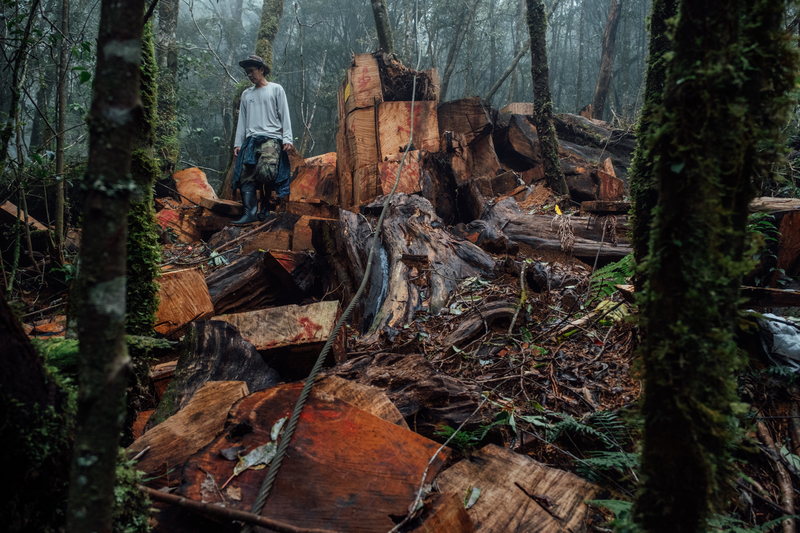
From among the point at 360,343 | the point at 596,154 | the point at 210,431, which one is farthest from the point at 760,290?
the point at 596,154

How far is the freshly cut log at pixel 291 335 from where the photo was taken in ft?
8.45

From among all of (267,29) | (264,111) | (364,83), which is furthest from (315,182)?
(267,29)

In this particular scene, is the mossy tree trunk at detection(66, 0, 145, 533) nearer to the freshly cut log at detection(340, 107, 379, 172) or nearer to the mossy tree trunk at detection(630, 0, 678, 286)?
the mossy tree trunk at detection(630, 0, 678, 286)

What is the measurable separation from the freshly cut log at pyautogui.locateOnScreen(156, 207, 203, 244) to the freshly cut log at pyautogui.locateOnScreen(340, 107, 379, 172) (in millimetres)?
2524

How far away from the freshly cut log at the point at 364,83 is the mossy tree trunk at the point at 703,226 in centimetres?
603

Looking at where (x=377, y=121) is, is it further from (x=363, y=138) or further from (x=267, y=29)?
(x=267, y=29)

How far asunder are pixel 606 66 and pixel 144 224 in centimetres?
1545

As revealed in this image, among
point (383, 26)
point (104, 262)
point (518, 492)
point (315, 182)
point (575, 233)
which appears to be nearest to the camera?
point (104, 262)

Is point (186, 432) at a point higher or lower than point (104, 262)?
lower

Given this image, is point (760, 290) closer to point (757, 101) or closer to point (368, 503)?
point (757, 101)

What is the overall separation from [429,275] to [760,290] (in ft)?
7.70

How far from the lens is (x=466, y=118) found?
281 inches

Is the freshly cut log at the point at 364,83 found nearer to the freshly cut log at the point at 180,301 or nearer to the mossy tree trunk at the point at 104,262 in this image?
the freshly cut log at the point at 180,301

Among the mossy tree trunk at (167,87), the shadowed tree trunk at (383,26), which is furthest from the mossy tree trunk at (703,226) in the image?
the shadowed tree trunk at (383,26)
